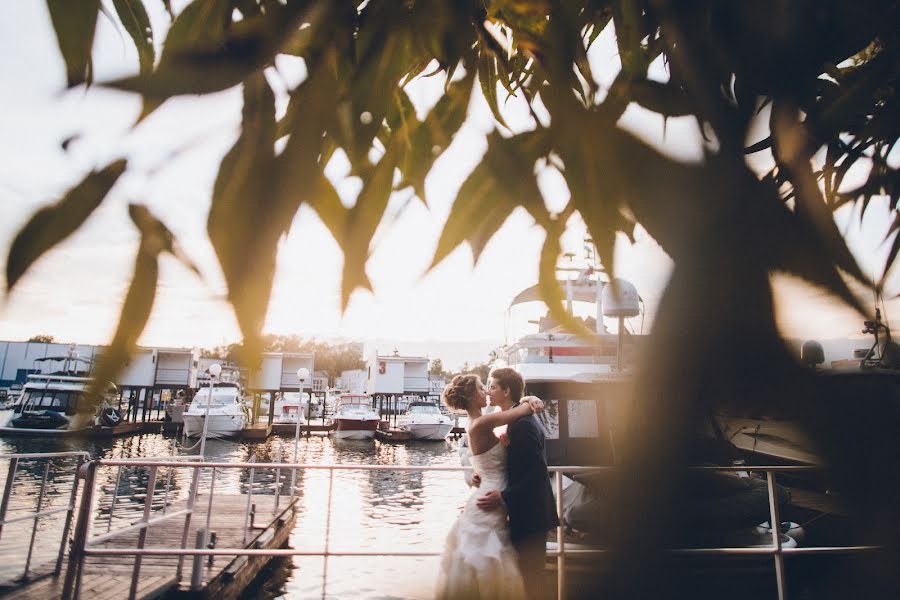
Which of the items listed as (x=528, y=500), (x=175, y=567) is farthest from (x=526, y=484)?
(x=175, y=567)

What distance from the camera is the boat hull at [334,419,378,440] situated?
97.6ft

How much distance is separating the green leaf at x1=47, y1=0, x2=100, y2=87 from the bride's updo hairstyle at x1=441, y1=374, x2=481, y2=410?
347 centimetres

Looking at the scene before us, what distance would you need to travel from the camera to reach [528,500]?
347cm

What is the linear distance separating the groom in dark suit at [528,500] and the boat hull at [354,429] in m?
27.2

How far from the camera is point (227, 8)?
92 cm

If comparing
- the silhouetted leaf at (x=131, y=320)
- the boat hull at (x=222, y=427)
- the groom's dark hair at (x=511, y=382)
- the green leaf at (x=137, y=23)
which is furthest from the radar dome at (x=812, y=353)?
the boat hull at (x=222, y=427)

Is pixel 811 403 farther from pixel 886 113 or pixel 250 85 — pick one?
pixel 886 113

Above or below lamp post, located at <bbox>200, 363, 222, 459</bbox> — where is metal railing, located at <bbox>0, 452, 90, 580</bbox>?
below

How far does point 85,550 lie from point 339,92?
457 cm

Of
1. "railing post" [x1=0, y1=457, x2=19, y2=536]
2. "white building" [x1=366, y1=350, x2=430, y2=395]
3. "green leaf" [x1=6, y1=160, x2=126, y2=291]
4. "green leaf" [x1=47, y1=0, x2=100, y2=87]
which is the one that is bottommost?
"railing post" [x1=0, y1=457, x2=19, y2=536]

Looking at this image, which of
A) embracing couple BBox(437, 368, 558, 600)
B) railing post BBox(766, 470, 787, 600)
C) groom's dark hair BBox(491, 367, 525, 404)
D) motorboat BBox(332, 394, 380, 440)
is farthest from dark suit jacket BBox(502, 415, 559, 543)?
motorboat BBox(332, 394, 380, 440)

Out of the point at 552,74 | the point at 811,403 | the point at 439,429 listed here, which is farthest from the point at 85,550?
the point at 439,429

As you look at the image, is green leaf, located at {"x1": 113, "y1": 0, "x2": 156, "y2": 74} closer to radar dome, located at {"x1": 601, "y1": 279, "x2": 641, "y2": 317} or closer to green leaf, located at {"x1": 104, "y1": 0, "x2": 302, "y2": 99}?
green leaf, located at {"x1": 104, "y1": 0, "x2": 302, "y2": 99}

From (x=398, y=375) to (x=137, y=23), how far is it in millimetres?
36424
